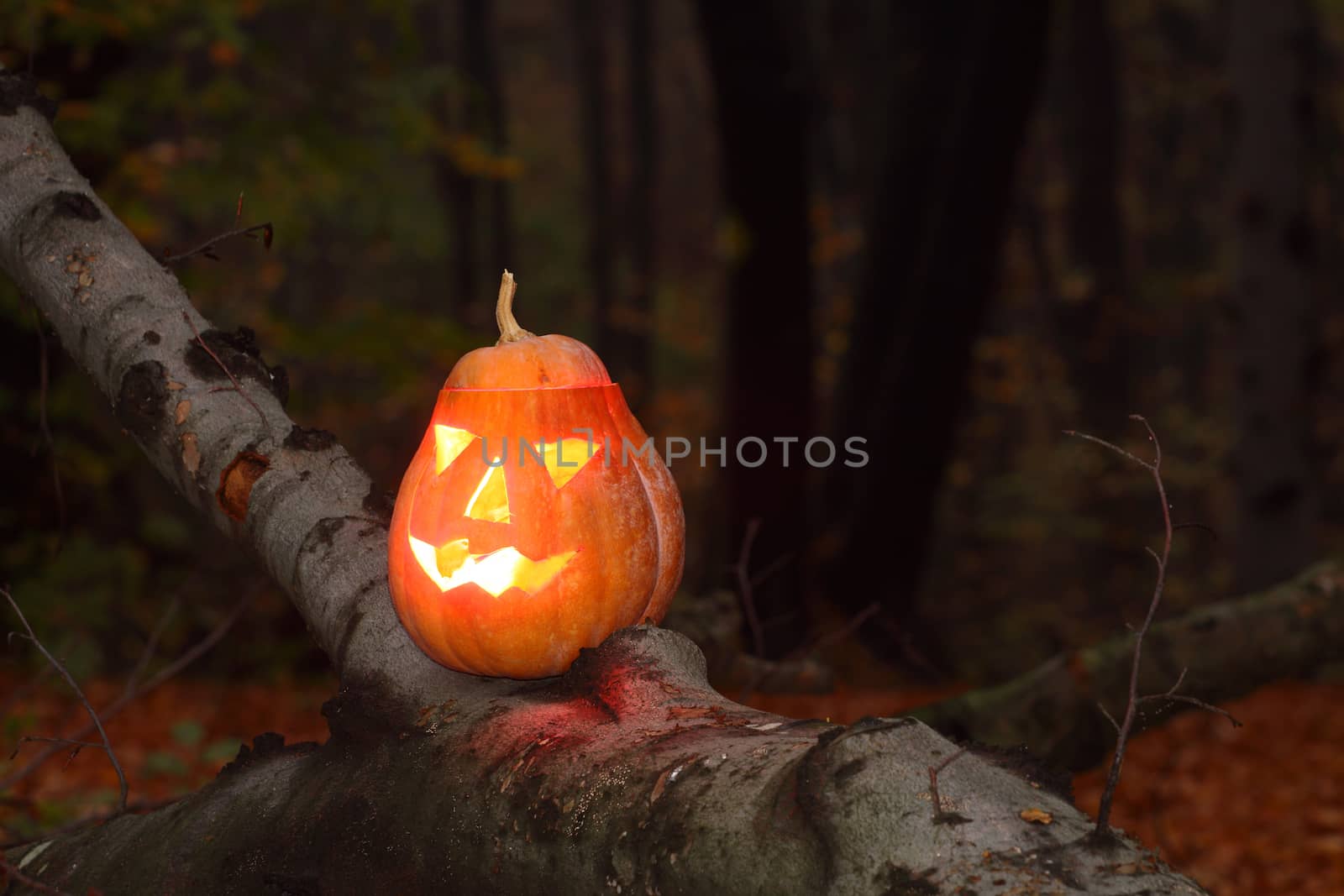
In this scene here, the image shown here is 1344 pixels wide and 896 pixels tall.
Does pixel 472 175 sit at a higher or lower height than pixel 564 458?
lower

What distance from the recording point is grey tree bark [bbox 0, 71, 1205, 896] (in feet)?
4.23

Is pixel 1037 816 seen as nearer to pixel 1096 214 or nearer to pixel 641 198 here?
pixel 1096 214

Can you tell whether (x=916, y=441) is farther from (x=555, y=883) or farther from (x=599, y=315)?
(x=599, y=315)

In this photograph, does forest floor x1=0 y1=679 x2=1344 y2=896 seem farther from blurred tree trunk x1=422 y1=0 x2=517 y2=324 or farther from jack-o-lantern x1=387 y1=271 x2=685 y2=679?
blurred tree trunk x1=422 y1=0 x2=517 y2=324

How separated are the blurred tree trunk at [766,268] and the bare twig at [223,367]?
528cm

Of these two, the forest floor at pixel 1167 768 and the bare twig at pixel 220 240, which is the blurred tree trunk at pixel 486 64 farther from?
the bare twig at pixel 220 240

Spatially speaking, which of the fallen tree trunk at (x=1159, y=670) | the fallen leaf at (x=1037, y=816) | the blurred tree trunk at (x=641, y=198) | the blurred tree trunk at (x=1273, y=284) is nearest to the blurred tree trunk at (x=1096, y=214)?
the blurred tree trunk at (x=641, y=198)

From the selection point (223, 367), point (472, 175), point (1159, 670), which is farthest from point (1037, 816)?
→ point (472, 175)

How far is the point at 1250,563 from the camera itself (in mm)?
7988

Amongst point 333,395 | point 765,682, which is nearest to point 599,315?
point 333,395

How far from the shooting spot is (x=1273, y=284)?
7.82m

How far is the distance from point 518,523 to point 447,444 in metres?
0.23

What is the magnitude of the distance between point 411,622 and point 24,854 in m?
0.98

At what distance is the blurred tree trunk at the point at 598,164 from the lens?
67.6 ft
